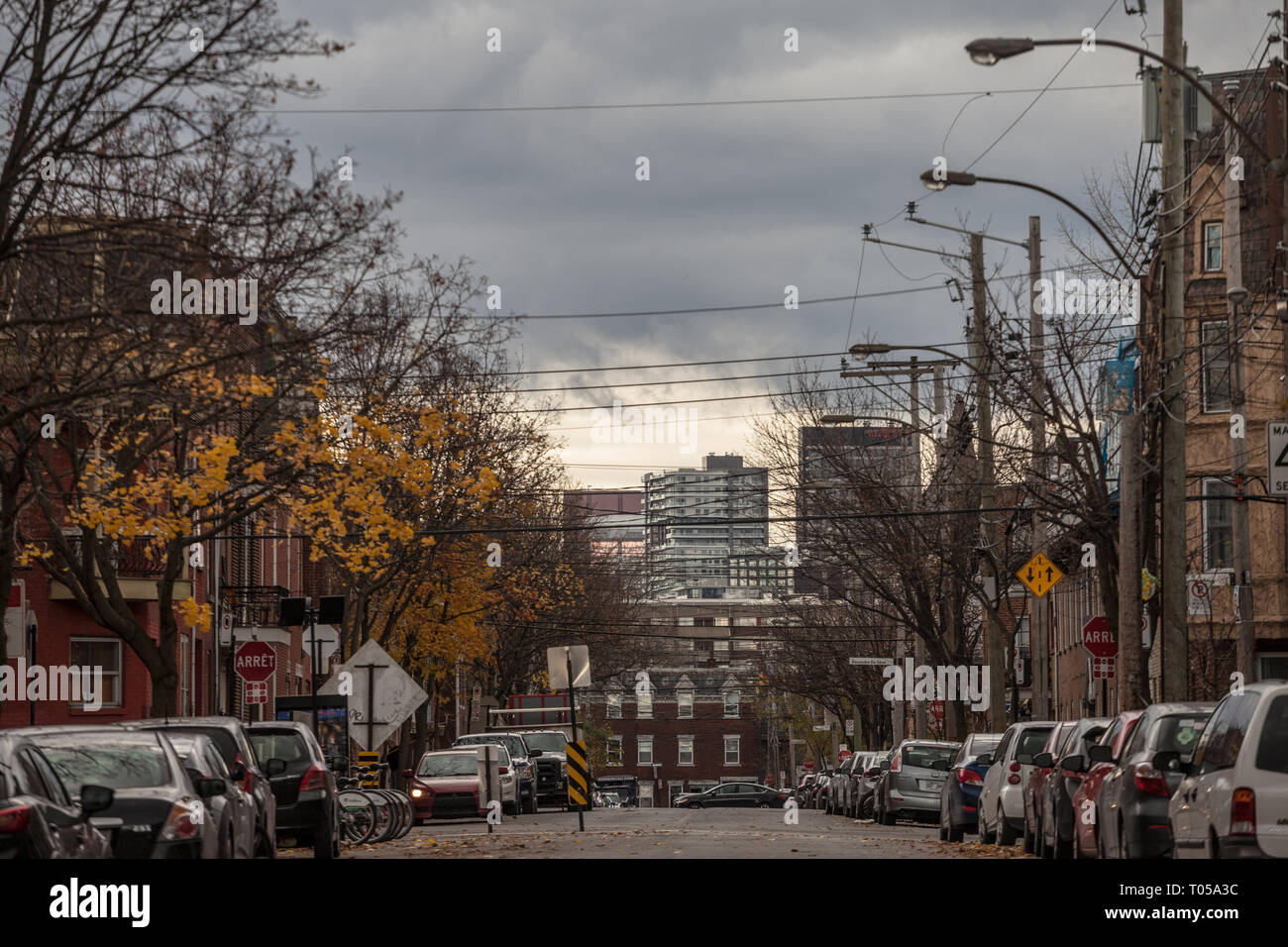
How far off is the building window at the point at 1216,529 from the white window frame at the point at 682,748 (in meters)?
87.1

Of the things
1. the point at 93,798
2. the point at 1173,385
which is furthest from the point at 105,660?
the point at 93,798

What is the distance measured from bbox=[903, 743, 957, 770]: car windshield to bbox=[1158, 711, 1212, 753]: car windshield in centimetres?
2030

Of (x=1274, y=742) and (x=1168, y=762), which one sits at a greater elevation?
(x=1274, y=742)

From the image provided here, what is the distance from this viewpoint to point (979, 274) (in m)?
37.6

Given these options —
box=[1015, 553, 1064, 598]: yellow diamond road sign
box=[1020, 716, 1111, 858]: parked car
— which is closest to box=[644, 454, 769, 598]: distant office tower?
box=[1015, 553, 1064, 598]: yellow diamond road sign

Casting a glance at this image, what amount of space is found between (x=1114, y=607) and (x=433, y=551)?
1816cm

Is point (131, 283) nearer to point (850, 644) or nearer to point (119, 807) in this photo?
point (119, 807)

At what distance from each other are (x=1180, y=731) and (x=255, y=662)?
18551 mm

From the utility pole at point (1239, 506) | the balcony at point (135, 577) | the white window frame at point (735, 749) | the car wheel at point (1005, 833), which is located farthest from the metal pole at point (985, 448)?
the white window frame at point (735, 749)

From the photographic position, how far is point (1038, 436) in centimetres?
3203

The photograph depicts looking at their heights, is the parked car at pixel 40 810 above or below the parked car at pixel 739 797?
above

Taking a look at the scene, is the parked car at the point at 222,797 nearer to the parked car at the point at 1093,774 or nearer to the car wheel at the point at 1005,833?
the parked car at the point at 1093,774

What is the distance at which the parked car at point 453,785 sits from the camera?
126 feet

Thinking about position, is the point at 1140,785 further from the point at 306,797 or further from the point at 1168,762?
the point at 306,797
